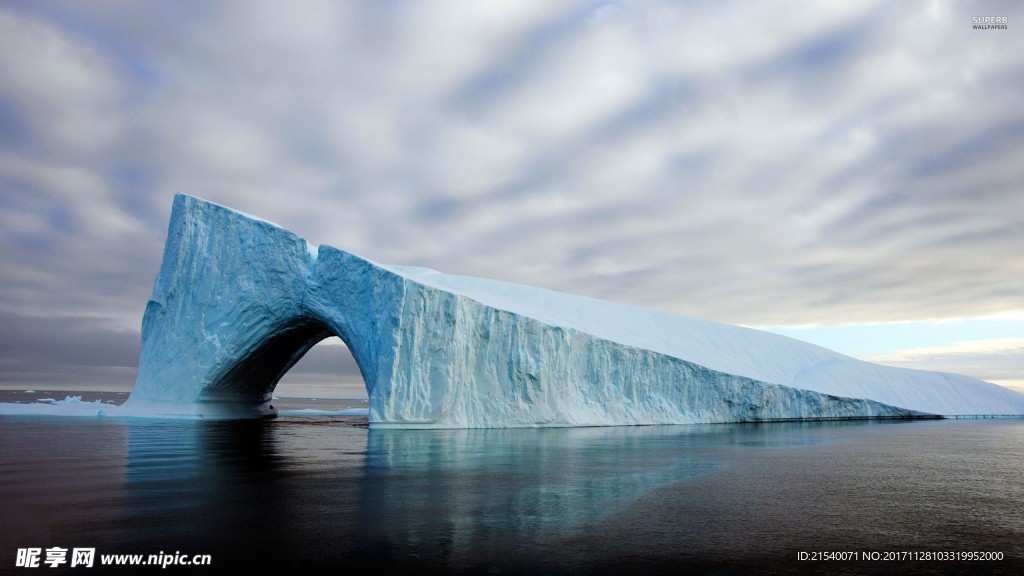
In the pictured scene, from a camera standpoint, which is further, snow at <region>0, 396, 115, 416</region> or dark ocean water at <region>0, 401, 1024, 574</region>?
snow at <region>0, 396, 115, 416</region>

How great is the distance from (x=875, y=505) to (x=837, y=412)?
29638 millimetres

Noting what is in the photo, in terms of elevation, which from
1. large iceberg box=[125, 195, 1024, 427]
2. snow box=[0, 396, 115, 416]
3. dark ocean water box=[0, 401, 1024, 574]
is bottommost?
dark ocean water box=[0, 401, 1024, 574]

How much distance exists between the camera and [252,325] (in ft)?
79.6

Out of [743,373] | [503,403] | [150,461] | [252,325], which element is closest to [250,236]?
[252,325]

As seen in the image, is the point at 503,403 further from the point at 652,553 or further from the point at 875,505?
the point at 652,553

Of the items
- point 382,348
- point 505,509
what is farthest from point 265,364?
point 505,509

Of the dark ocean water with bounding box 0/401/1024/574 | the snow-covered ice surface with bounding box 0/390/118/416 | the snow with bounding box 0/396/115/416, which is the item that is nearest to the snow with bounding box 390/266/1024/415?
the snow-covered ice surface with bounding box 0/390/118/416

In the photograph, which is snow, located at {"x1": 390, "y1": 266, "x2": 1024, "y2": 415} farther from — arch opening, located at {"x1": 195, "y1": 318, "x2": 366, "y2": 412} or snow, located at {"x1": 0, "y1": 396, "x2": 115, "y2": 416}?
snow, located at {"x1": 0, "y1": 396, "x2": 115, "y2": 416}

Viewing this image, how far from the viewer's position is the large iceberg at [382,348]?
2219 centimetres

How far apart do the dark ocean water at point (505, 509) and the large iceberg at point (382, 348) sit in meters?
8.94

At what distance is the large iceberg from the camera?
2219 centimetres

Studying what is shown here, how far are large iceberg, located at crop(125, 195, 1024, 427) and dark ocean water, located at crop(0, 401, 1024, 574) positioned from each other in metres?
8.94

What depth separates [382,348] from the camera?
72.2 ft

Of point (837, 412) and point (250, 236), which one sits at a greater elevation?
point (250, 236)
